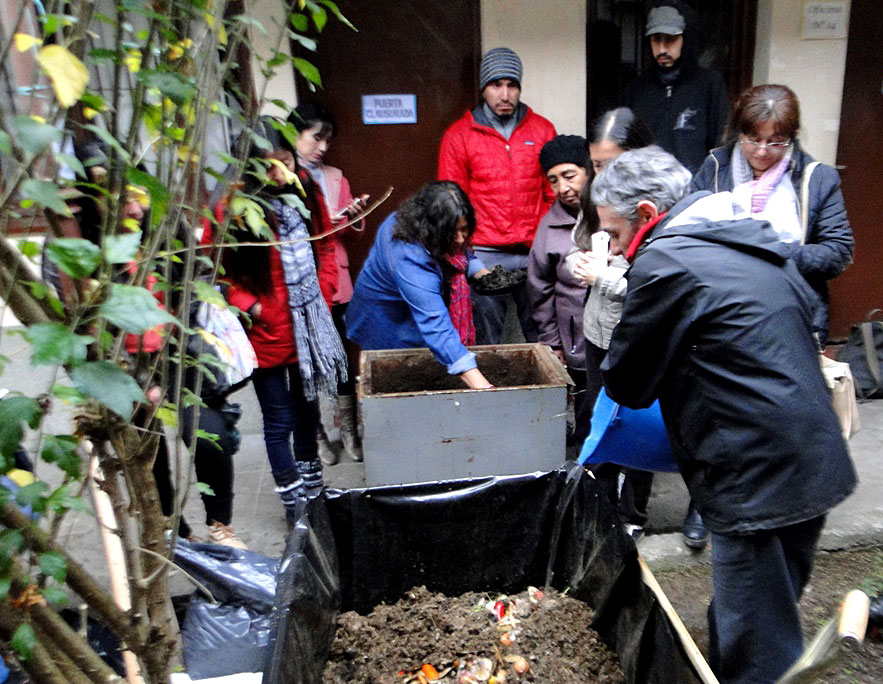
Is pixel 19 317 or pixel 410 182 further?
pixel 410 182

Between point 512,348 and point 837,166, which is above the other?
point 837,166

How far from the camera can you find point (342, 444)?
3965 millimetres

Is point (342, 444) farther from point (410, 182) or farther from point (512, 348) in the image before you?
point (410, 182)

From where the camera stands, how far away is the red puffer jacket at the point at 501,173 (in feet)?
12.5

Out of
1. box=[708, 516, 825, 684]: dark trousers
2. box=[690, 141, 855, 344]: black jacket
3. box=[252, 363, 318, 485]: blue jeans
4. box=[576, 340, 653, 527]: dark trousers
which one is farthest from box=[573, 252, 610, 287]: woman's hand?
box=[252, 363, 318, 485]: blue jeans

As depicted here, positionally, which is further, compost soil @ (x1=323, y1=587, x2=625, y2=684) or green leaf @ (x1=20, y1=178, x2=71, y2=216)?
compost soil @ (x1=323, y1=587, x2=625, y2=684)

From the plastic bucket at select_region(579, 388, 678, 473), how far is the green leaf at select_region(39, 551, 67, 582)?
58.0 inches

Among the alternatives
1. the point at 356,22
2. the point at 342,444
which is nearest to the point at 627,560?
the point at 342,444

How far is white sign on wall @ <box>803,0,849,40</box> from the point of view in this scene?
4.23 metres

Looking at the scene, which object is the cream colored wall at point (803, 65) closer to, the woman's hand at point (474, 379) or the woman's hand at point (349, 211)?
the woman's hand at point (349, 211)

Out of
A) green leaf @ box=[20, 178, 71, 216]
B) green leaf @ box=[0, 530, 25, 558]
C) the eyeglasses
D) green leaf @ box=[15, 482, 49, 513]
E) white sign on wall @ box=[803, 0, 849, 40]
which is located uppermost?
white sign on wall @ box=[803, 0, 849, 40]

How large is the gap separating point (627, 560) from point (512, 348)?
1439 mm

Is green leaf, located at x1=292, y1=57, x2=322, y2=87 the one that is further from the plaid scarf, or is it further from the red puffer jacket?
the red puffer jacket

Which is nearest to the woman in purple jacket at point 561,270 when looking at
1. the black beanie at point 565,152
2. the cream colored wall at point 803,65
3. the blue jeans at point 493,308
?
the black beanie at point 565,152
